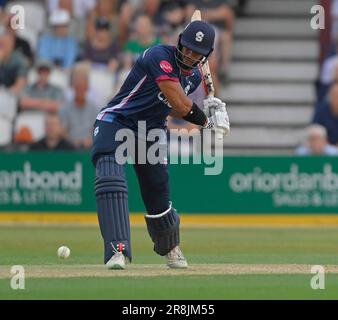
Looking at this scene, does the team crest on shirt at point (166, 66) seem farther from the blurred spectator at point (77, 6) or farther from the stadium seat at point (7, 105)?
the blurred spectator at point (77, 6)

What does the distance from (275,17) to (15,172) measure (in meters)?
5.98

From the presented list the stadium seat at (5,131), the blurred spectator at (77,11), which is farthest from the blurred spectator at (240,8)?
the stadium seat at (5,131)

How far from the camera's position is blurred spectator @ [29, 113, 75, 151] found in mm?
17297

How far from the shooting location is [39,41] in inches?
744

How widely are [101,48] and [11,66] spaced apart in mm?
1453

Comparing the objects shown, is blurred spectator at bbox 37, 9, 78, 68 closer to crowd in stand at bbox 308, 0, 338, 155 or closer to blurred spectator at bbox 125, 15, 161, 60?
blurred spectator at bbox 125, 15, 161, 60

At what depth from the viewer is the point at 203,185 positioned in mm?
16562

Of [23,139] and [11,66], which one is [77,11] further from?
[23,139]

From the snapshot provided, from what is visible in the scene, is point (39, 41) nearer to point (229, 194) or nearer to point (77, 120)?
point (77, 120)

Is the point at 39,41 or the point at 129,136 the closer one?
the point at 129,136

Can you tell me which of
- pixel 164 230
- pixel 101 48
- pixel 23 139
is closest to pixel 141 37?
pixel 101 48

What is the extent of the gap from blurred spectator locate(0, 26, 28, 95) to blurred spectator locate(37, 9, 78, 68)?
0.34 metres

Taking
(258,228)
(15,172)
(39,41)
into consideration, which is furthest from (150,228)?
(39,41)

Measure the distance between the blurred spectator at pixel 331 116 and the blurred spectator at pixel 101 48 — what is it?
11.1ft
